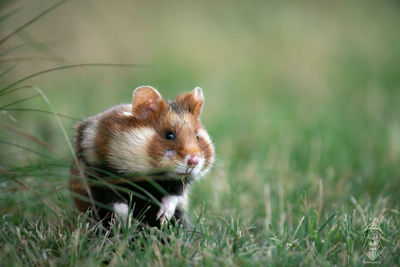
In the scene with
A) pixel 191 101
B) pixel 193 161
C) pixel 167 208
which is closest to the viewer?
pixel 193 161

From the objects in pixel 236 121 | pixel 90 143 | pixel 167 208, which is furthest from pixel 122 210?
pixel 236 121

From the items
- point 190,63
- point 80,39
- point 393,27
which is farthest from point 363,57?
point 80,39

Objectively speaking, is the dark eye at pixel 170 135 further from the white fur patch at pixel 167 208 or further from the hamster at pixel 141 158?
the white fur patch at pixel 167 208

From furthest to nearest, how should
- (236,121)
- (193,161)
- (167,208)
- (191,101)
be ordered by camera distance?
1. (236,121)
2. (191,101)
3. (167,208)
4. (193,161)

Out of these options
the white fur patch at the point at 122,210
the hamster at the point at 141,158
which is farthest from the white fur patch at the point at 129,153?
the white fur patch at the point at 122,210

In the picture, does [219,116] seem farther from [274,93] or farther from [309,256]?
[309,256]

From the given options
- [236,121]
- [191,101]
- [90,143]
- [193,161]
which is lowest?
[236,121]

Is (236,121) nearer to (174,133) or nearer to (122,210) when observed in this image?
(174,133)
